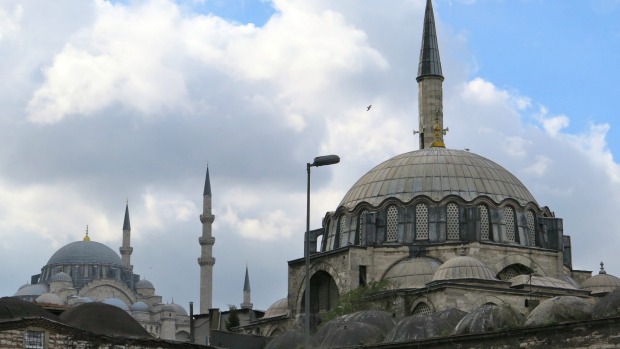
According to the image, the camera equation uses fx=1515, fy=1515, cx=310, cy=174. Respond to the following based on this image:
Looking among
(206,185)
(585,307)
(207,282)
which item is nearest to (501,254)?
(585,307)

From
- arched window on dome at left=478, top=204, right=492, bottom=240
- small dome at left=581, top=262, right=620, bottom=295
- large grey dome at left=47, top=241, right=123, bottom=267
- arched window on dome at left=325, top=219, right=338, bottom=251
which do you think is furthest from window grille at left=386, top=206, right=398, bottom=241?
large grey dome at left=47, top=241, right=123, bottom=267

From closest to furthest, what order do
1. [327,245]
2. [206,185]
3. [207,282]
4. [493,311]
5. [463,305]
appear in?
1. [493,311]
2. [463,305]
3. [327,245]
4. [207,282]
5. [206,185]

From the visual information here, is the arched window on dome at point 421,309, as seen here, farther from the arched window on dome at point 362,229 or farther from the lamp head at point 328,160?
the lamp head at point 328,160

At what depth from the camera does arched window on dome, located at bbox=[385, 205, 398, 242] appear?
189 ft

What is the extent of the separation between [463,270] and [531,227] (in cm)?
789

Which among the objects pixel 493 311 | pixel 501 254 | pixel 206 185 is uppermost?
pixel 206 185

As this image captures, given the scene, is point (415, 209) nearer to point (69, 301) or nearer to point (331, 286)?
point (331, 286)

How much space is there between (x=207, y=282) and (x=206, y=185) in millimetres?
16261

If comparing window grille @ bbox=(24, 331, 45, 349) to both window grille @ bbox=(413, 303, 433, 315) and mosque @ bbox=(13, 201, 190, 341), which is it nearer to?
window grille @ bbox=(413, 303, 433, 315)

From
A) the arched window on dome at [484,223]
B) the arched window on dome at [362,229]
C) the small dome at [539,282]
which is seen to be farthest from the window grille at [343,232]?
the small dome at [539,282]

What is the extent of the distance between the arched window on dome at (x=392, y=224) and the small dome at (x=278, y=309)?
5.61 metres

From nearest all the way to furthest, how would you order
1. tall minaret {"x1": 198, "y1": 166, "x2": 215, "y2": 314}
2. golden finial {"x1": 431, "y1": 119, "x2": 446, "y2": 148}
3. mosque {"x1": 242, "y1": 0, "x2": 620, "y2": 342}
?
mosque {"x1": 242, "y1": 0, "x2": 620, "y2": 342}
golden finial {"x1": 431, "y1": 119, "x2": 446, "y2": 148}
tall minaret {"x1": 198, "y1": 166, "x2": 215, "y2": 314}

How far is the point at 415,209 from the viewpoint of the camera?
57.7 meters

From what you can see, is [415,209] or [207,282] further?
[207,282]
